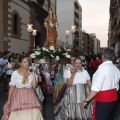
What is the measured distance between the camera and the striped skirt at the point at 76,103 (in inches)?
256

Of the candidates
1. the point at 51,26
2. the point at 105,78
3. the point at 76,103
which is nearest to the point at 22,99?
the point at 76,103

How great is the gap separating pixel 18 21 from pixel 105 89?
2043 centimetres

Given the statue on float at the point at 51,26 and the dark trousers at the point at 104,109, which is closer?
the dark trousers at the point at 104,109

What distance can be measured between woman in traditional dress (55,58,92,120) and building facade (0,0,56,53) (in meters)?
14.9

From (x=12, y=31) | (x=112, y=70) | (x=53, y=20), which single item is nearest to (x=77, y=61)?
(x=112, y=70)

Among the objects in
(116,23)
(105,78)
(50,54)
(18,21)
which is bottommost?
(105,78)

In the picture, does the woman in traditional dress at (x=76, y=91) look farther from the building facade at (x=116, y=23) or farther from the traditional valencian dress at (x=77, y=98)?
the building facade at (x=116, y=23)

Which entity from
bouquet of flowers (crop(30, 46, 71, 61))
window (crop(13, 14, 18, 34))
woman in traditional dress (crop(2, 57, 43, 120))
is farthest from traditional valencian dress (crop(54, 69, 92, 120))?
window (crop(13, 14, 18, 34))

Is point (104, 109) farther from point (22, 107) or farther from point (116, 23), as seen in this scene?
point (116, 23)

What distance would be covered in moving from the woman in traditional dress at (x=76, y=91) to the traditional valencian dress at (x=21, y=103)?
3.04 ft

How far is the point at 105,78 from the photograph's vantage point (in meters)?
4.57

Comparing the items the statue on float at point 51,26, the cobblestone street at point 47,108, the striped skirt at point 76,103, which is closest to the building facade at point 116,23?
the statue on float at point 51,26

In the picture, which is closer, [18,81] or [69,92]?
[18,81]

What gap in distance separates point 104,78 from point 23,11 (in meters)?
21.7
